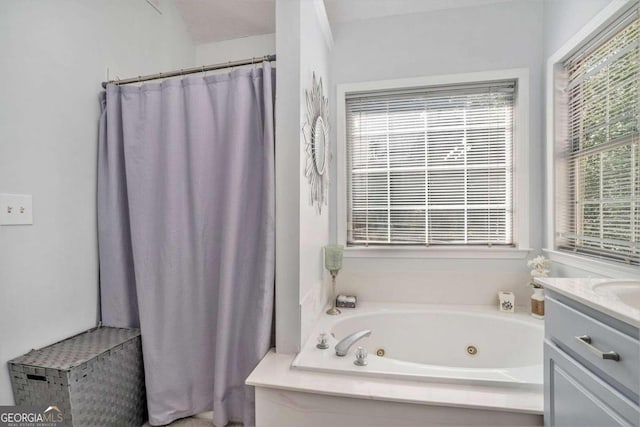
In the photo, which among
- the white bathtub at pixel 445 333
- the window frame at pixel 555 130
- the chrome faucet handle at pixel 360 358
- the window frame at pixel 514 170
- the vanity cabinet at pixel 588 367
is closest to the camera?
the vanity cabinet at pixel 588 367

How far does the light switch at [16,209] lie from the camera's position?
3.77 feet

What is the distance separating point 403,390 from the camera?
1.12 m

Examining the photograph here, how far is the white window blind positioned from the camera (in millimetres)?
2039

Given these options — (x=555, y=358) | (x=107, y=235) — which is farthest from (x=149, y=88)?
(x=555, y=358)

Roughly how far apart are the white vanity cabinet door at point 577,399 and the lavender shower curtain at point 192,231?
1084mm

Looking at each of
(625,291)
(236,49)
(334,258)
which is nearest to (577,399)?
(625,291)

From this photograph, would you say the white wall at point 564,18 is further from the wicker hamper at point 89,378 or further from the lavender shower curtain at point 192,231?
the wicker hamper at point 89,378

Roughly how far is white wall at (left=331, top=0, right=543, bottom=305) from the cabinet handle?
125 centimetres

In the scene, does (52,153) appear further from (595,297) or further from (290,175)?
(595,297)

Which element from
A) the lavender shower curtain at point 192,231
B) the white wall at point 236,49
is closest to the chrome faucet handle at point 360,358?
the lavender shower curtain at point 192,231

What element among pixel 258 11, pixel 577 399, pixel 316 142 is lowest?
pixel 577 399

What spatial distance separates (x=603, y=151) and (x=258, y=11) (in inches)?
86.9

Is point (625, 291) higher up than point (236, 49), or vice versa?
point (236, 49)

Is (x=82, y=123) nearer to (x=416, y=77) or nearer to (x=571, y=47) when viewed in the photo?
(x=416, y=77)
